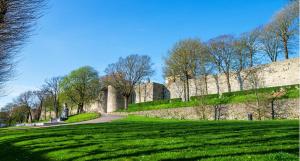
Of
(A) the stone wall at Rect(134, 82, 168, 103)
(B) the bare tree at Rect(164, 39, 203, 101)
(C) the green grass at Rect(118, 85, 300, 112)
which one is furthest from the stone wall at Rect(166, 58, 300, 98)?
(A) the stone wall at Rect(134, 82, 168, 103)

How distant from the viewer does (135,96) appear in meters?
78.6

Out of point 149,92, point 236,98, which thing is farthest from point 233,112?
point 149,92

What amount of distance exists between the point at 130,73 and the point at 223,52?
2228 centimetres

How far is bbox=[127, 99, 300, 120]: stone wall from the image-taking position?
34781 millimetres

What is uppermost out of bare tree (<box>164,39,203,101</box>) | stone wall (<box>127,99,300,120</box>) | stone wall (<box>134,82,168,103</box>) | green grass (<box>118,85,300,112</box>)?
bare tree (<box>164,39,203,101</box>)

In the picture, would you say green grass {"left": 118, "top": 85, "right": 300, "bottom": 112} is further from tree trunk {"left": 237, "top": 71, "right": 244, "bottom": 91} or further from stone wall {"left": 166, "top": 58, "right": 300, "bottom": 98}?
tree trunk {"left": 237, "top": 71, "right": 244, "bottom": 91}

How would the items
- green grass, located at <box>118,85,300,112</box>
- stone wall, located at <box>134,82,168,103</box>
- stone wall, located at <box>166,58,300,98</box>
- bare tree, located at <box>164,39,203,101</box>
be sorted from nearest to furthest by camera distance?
green grass, located at <box>118,85,300,112</box> → stone wall, located at <box>166,58,300,98</box> → bare tree, located at <box>164,39,203,101</box> → stone wall, located at <box>134,82,168,103</box>

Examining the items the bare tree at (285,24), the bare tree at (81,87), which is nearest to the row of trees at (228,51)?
the bare tree at (285,24)

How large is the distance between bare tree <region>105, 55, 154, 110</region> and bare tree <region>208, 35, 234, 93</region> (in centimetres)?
1821

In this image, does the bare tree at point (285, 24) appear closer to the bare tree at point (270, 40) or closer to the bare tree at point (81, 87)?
the bare tree at point (270, 40)

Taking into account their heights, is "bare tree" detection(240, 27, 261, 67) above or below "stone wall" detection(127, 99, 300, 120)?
above

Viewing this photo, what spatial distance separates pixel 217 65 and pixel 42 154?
163 feet

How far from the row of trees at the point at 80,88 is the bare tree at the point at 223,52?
1833cm

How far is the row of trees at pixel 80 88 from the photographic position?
236 ft
